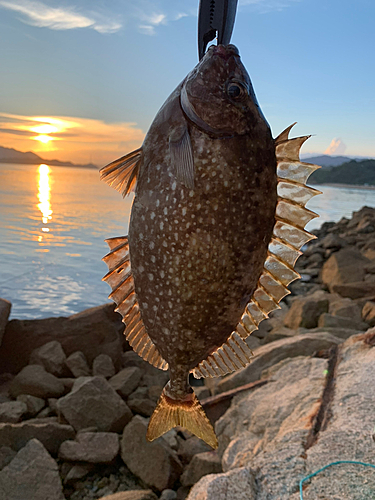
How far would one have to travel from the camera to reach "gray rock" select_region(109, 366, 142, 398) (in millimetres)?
6520

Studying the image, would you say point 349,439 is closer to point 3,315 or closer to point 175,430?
point 175,430

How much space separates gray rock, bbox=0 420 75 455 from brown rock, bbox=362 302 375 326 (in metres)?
5.65

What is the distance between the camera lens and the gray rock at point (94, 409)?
18.1 ft

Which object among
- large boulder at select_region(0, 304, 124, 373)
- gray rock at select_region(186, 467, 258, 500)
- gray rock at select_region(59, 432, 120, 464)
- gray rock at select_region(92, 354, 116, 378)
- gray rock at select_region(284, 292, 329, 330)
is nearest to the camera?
gray rock at select_region(186, 467, 258, 500)

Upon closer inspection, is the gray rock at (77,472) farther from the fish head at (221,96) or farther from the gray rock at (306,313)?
the gray rock at (306,313)

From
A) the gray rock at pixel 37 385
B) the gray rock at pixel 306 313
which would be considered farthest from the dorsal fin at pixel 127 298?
the gray rock at pixel 306 313

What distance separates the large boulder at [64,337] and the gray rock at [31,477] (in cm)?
272

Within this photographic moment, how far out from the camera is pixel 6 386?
22.6 ft

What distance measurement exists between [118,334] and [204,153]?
668cm

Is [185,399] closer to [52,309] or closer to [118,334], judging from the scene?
[118,334]

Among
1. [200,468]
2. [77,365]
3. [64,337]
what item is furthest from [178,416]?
[64,337]

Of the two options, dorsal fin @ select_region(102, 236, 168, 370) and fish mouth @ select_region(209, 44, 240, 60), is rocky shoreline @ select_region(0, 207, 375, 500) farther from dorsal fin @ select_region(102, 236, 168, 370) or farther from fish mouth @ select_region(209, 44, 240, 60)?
fish mouth @ select_region(209, 44, 240, 60)

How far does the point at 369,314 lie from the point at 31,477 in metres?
6.47

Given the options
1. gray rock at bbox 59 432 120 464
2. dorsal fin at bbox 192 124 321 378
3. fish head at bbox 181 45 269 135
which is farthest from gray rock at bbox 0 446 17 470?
fish head at bbox 181 45 269 135
